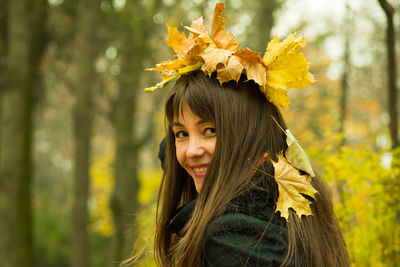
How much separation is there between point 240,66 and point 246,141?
0.34 m

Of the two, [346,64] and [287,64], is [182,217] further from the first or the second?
[346,64]

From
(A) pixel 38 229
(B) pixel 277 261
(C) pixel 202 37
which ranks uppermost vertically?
(C) pixel 202 37

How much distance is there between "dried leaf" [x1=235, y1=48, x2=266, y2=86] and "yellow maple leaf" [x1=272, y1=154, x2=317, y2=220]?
1.23ft

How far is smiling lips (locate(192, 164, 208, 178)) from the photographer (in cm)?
208

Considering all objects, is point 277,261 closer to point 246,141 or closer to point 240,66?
point 246,141

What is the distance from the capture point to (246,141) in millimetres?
→ 1991

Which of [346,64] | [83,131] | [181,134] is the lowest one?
[181,134]

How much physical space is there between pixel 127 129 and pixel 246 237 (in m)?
6.90

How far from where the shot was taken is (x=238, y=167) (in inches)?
76.7

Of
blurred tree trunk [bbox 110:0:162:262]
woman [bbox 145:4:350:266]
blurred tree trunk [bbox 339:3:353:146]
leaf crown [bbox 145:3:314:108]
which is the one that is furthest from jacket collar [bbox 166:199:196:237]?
blurred tree trunk [bbox 339:3:353:146]

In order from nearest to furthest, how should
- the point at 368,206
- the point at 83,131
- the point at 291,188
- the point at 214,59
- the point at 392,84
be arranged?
the point at 291,188, the point at 214,59, the point at 368,206, the point at 392,84, the point at 83,131

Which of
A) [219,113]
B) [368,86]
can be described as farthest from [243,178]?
[368,86]

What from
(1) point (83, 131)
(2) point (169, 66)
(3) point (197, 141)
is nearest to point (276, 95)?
(3) point (197, 141)

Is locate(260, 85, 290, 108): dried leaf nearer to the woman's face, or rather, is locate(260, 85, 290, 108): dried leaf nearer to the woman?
the woman
